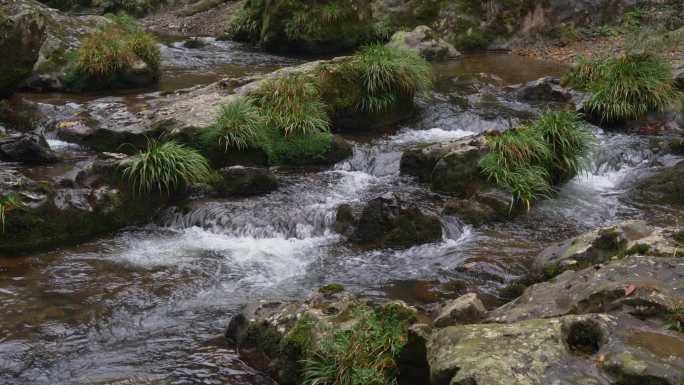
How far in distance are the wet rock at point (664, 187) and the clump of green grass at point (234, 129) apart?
5893mm

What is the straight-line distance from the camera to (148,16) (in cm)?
2962

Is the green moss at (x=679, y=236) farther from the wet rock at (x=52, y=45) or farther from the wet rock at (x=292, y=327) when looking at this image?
the wet rock at (x=52, y=45)

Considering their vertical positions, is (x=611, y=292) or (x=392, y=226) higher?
(x=611, y=292)

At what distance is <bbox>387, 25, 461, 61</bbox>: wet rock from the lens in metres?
17.9

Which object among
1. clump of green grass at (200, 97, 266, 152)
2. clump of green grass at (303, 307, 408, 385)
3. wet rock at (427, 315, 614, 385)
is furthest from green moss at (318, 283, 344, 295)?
clump of green grass at (200, 97, 266, 152)

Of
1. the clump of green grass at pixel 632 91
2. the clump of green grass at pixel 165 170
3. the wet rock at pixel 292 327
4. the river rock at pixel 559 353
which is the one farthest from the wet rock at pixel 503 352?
the clump of green grass at pixel 632 91

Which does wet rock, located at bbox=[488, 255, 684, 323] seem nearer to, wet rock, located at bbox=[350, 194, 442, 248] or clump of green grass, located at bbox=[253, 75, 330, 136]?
wet rock, located at bbox=[350, 194, 442, 248]

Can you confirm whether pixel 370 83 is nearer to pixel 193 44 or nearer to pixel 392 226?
pixel 392 226

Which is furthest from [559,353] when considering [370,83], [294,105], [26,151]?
[370,83]

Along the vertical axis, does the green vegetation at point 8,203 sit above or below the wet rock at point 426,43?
below

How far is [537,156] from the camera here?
9.90 m

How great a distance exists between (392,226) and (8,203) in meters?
4.58

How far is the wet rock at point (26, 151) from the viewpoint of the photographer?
32.0ft

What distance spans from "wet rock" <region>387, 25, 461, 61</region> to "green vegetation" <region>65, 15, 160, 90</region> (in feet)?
22.2
